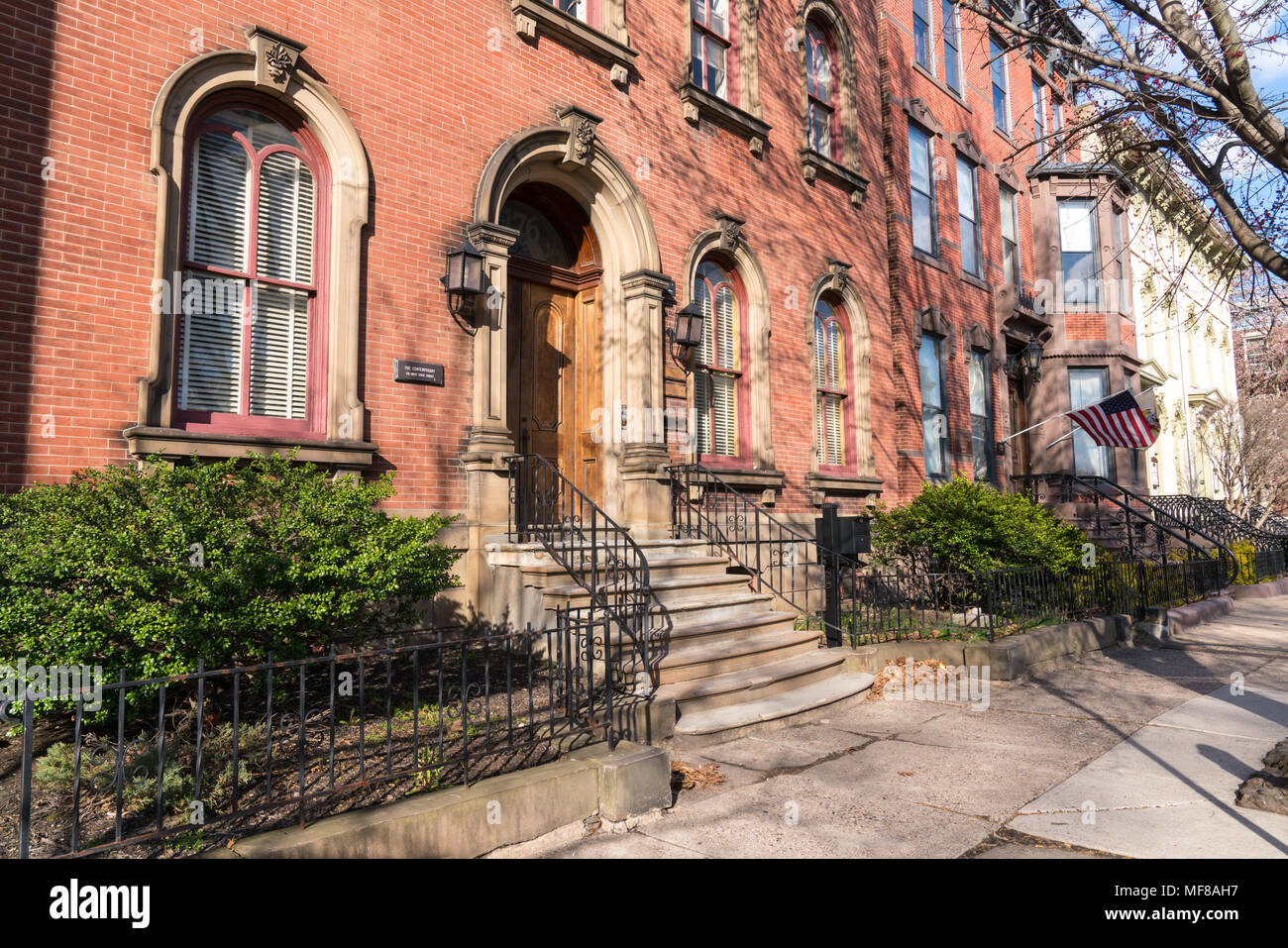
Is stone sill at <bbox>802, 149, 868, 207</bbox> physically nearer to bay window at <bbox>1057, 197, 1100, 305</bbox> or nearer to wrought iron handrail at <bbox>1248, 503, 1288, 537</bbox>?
bay window at <bbox>1057, 197, 1100, 305</bbox>

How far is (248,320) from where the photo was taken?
6668 mm

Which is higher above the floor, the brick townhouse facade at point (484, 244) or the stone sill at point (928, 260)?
the stone sill at point (928, 260)

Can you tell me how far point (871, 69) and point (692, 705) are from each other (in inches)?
504

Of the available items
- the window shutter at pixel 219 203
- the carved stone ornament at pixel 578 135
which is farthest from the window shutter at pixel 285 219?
the carved stone ornament at pixel 578 135

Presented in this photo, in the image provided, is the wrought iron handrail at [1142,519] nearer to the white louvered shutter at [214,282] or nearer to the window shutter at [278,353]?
the window shutter at [278,353]

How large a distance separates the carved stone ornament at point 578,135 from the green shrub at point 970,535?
5.93 meters

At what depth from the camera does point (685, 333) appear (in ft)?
32.1

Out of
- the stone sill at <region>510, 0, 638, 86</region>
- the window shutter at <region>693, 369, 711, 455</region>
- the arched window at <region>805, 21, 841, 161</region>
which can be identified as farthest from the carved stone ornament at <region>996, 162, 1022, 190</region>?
the stone sill at <region>510, 0, 638, 86</region>

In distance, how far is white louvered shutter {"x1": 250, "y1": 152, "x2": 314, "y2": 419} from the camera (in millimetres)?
6746

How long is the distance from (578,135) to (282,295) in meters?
3.91

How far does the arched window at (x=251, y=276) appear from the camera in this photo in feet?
20.9

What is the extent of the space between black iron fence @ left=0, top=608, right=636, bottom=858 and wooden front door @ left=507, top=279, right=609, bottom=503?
12.2 ft

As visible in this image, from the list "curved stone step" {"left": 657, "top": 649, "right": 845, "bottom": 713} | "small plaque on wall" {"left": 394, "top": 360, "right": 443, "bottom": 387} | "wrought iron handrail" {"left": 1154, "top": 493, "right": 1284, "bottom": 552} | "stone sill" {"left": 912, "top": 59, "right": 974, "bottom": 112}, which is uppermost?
"stone sill" {"left": 912, "top": 59, "right": 974, "bottom": 112}

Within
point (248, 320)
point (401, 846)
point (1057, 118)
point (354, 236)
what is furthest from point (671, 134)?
point (1057, 118)
